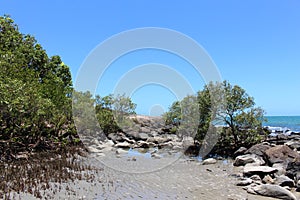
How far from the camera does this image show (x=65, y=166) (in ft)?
43.6

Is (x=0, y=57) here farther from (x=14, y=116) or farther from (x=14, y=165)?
(x=14, y=165)

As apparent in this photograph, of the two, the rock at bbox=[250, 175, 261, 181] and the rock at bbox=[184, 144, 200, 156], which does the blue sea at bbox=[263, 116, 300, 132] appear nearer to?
the rock at bbox=[184, 144, 200, 156]

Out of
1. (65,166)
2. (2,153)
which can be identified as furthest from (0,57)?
(65,166)

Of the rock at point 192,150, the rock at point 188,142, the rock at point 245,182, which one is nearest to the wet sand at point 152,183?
the rock at point 245,182

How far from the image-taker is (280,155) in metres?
14.5

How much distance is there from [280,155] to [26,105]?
1291 centimetres

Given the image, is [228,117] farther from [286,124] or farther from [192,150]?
[286,124]

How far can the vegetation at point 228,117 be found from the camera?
1850 centimetres

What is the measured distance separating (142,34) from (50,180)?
10.4 meters

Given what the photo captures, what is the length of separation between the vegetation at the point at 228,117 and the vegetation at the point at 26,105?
378 inches

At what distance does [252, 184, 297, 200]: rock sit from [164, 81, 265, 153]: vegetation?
8.93 metres

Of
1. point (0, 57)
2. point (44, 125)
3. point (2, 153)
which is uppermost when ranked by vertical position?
point (0, 57)

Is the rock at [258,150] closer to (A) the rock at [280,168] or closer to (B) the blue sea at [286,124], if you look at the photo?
(A) the rock at [280,168]

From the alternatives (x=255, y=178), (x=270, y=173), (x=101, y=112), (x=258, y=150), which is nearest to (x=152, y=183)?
(x=255, y=178)
